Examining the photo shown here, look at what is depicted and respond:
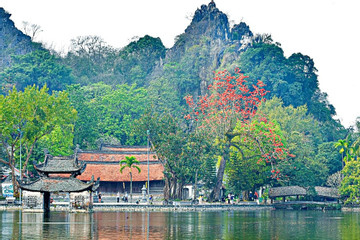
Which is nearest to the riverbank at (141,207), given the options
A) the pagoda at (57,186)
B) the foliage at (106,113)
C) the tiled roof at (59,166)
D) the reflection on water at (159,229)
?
the pagoda at (57,186)

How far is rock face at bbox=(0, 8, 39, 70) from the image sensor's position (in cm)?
13638

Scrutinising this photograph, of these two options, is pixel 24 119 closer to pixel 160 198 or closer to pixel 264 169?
pixel 160 198

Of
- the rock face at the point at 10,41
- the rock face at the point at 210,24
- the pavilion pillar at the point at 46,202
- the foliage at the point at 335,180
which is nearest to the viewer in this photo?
the pavilion pillar at the point at 46,202

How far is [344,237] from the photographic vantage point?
1674 inches

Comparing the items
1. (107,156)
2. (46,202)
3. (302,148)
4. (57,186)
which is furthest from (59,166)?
(302,148)

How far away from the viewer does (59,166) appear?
203 ft

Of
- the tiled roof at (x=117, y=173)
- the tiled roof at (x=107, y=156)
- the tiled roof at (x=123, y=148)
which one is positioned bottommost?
the tiled roof at (x=117, y=173)

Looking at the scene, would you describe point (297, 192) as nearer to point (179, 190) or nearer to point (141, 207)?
point (179, 190)

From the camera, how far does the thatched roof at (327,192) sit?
89.8m

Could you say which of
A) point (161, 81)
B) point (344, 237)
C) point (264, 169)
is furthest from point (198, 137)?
point (161, 81)

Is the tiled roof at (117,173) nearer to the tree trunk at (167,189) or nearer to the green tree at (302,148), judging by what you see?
the tree trunk at (167,189)

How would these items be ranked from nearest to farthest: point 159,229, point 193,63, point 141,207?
point 159,229
point 141,207
point 193,63

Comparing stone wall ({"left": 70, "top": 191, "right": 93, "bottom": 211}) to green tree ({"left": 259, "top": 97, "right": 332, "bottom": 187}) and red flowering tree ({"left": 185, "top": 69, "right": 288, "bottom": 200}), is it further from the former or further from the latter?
green tree ({"left": 259, "top": 97, "right": 332, "bottom": 187})

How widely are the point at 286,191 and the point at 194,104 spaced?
17.1 metres
